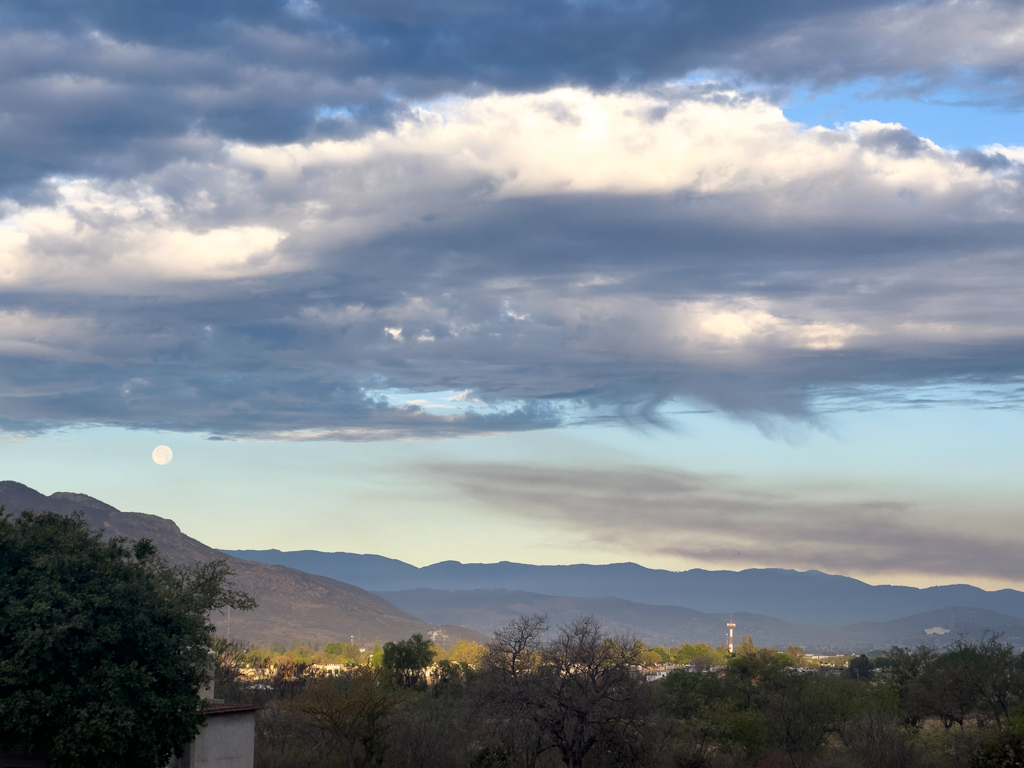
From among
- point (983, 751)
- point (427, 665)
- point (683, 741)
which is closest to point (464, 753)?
point (683, 741)

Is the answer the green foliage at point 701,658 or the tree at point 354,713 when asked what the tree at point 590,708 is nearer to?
the tree at point 354,713

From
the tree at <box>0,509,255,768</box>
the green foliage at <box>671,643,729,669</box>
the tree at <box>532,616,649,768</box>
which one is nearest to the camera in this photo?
the tree at <box>0,509,255,768</box>

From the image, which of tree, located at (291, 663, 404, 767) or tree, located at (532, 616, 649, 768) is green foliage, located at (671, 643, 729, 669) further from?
tree, located at (532, 616, 649, 768)

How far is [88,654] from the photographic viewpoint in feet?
108

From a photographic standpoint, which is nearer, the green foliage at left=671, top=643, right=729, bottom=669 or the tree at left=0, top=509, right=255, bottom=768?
the tree at left=0, top=509, right=255, bottom=768

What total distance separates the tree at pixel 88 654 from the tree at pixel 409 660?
47066 mm

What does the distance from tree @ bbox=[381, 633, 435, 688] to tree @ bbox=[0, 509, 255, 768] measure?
154 feet

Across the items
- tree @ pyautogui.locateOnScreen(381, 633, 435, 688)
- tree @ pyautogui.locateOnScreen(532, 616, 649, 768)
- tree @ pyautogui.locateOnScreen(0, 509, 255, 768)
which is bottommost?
tree @ pyautogui.locateOnScreen(381, 633, 435, 688)

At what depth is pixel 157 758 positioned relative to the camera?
1319 inches

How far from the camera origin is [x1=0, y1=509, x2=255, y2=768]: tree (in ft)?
104

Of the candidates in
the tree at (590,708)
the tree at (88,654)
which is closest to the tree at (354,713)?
the tree at (590,708)

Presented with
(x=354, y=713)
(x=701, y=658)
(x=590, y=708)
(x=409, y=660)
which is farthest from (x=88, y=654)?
(x=701, y=658)

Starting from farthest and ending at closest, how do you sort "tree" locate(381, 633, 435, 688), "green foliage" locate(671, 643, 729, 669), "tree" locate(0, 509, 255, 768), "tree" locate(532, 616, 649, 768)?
1. "green foliage" locate(671, 643, 729, 669)
2. "tree" locate(381, 633, 435, 688)
3. "tree" locate(532, 616, 649, 768)
4. "tree" locate(0, 509, 255, 768)

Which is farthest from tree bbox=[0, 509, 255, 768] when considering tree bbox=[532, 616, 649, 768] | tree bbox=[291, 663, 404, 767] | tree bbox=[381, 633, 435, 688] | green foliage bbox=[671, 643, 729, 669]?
green foliage bbox=[671, 643, 729, 669]
